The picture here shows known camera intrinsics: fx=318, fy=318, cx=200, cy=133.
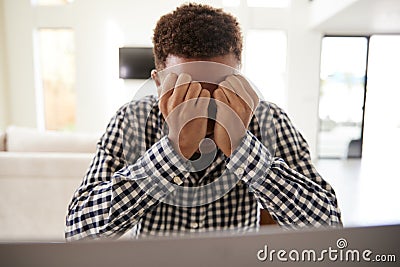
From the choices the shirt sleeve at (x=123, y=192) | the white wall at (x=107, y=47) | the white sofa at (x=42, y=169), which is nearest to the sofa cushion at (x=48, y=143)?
the white sofa at (x=42, y=169)

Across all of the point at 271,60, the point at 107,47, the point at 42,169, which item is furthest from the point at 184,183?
the point at 107,47

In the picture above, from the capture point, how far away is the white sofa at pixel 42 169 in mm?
727

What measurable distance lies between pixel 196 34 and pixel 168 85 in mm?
55

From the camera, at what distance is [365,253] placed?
101mm

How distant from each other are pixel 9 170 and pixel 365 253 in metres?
0.82

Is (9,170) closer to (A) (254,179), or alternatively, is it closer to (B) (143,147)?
(B) (143,147)

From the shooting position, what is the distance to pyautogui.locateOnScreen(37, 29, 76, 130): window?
66 cm

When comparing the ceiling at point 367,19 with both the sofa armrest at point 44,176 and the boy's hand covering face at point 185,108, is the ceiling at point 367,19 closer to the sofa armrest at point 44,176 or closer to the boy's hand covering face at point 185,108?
the boy's hand covering face at point 185,108

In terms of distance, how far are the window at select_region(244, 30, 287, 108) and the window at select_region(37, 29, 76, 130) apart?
314 mm

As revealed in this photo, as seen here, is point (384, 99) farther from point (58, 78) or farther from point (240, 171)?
point (58, 78)

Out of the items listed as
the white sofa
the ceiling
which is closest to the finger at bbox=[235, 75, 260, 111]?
the ceiling

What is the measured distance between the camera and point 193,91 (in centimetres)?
20

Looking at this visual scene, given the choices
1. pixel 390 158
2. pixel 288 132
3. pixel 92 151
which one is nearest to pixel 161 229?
pixel 288 132

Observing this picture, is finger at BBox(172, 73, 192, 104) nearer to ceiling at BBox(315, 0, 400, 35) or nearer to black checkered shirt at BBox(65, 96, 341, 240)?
black checkered shirt at BBox(65, 96, 341, 240)
